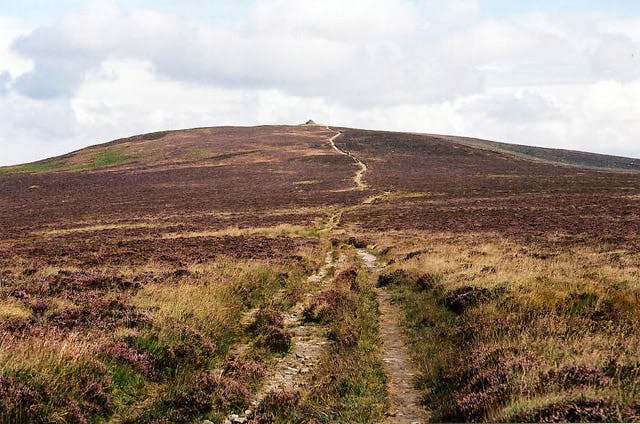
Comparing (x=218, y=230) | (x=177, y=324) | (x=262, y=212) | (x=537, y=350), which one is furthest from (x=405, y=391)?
(x=262, y=212)

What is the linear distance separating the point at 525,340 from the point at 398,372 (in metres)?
2.69

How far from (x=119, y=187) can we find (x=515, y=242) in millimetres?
69433

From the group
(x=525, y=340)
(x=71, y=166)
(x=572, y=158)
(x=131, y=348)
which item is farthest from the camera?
(x=572, y=158)

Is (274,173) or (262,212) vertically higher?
(274,173)

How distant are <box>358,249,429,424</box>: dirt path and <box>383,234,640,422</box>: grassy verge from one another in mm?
267

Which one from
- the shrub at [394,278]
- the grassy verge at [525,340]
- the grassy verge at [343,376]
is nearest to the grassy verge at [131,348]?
the grassy verge at [343,376]

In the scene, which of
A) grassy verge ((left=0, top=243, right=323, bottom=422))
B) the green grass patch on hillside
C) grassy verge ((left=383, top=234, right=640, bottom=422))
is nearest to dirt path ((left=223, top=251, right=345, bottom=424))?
grassy verge ((left=0, top=243, right=323, bottom=422))

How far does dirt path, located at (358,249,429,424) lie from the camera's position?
755cm

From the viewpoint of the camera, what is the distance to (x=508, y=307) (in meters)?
11.4

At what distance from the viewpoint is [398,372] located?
9.33m

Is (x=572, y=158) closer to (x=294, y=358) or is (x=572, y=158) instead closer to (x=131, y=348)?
(x=294, y=358)

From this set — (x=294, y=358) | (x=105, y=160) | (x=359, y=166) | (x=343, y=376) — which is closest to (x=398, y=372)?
(x=343, y=376)

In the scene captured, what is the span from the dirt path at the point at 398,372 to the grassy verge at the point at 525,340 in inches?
10.5

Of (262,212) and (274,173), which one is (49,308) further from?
(274,173)
